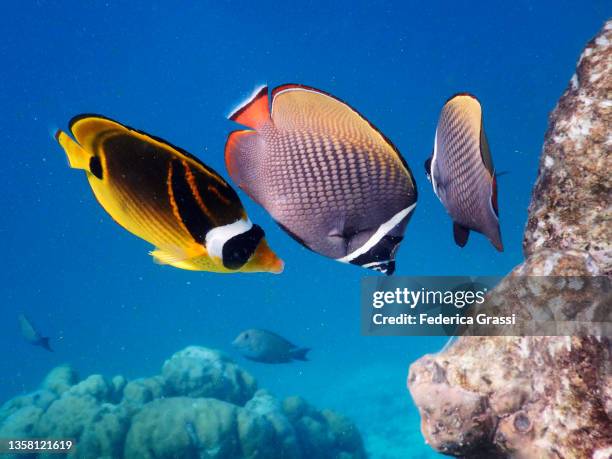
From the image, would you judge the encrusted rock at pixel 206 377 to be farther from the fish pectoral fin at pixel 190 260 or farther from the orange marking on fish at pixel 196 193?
the orange marking on fish at pixel 196 193

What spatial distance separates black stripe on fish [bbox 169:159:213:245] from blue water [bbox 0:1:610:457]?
15.0 meters

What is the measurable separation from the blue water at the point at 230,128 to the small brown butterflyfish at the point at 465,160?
579 inches

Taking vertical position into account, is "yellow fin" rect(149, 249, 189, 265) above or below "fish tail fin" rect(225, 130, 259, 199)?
below

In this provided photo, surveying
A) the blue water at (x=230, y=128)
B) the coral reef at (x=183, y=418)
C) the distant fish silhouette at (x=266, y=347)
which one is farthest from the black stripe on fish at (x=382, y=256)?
the blue water at (x=230, y=128)

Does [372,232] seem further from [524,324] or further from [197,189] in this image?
[524,324]

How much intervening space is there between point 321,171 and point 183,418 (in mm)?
7335

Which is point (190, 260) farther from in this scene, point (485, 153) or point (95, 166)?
point (485, 153)

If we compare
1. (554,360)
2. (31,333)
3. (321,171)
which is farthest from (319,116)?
(31,333)

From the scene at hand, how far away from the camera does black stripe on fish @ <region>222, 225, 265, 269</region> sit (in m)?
0.86

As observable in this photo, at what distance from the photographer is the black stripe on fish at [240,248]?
2.82 ft

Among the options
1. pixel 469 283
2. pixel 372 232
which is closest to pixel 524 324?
pixel 469 283

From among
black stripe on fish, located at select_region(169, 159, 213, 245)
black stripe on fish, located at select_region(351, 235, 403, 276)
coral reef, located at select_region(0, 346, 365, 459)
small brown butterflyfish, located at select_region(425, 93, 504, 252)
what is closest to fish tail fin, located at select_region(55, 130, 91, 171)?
black stripe on fish, located at select_region(169, 159, 213, 245)

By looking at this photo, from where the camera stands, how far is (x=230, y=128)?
2903cm

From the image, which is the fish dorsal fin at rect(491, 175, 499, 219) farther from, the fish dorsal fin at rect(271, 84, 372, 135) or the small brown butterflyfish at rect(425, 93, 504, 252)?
the fish dorsal fin at rect(271, 84, 372, 135)
